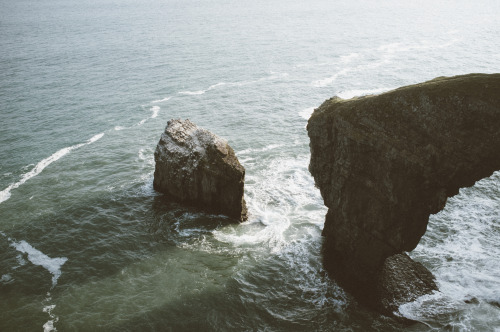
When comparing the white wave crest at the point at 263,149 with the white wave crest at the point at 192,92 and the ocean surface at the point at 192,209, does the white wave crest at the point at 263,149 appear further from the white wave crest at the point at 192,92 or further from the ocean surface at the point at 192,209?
the white wave crest at the point at 192,92

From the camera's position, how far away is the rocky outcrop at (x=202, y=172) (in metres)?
29.3

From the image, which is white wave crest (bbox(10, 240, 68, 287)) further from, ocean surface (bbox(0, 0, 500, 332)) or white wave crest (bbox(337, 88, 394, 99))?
white wave crest (bbox(337, 88, 394, 99))

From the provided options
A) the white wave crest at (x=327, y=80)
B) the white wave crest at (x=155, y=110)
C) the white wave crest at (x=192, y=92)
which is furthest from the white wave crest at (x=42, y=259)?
the white wave crest at (x=327, y=80)

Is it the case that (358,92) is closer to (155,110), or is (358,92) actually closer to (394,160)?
(155,110)

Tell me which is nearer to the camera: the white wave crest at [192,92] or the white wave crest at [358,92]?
the white wave crest at [358,92]

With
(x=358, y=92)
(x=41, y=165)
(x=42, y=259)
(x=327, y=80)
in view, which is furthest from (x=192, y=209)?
(x=327, y=80)

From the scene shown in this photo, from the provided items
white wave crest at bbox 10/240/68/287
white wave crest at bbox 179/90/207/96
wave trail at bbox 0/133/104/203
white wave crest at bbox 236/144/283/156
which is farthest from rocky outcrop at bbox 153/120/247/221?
white wave crest at bbox 179/90/207/96

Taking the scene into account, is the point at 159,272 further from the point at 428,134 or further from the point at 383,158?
the point at 428,134

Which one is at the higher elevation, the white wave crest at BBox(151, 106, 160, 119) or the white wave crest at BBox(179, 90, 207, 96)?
the white wave crest at BBox(179, 90, 207, 96)

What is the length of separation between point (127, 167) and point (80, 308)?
19.6 m

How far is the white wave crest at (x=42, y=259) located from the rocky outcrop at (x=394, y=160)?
1908 cm

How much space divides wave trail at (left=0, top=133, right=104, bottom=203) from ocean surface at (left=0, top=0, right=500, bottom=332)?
199 millimetres

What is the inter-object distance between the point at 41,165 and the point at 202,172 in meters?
22.0

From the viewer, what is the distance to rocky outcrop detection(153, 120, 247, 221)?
29344mm
